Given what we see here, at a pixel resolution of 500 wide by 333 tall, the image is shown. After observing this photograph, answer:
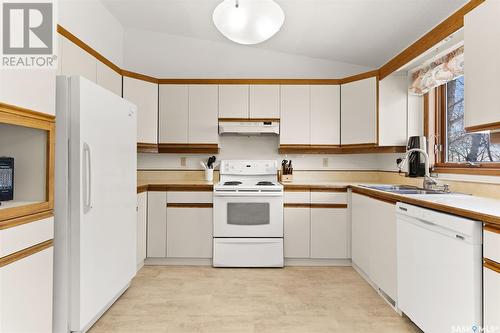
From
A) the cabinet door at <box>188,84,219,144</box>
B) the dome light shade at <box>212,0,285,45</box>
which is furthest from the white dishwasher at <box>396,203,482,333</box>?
the cabinet door at <box>188,84,219,144</box>

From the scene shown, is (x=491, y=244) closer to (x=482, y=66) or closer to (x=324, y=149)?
(x=482, y=66)

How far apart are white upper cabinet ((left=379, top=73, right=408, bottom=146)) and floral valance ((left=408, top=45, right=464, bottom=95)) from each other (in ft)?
0.34

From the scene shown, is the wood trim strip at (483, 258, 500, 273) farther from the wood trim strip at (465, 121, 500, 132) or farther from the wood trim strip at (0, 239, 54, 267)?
the wood trim strip at (0, 239, 54, 267)

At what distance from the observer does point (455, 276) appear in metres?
1.49

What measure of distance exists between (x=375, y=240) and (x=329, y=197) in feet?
2.46

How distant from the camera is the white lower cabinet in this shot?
2.19m

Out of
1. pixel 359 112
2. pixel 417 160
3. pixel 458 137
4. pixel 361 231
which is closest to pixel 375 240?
pixel 361 231

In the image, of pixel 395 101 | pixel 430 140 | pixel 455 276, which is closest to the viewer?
pixel 455 276

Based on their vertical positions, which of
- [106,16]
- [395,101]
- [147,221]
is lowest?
[147,221]

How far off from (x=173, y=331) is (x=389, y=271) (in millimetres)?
1632

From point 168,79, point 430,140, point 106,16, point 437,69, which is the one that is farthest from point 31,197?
point 430,140

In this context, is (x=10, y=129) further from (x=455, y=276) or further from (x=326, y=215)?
(x=326, y=215)

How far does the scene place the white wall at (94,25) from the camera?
2477 mm

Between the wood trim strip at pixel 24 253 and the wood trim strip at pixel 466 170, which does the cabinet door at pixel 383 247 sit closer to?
the wood trim strip at pixel 466 170
